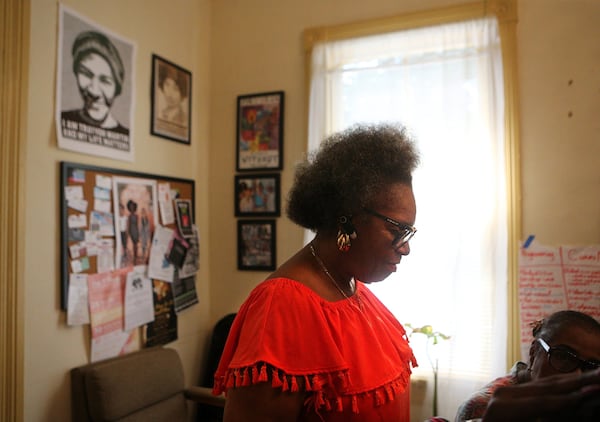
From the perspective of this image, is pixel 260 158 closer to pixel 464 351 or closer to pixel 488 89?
pixel 488 89

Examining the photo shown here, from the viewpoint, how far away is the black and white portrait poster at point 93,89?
6.69 ft

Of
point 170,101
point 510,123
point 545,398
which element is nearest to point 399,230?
point 545,398

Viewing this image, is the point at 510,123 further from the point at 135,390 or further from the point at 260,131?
the point at 135,390

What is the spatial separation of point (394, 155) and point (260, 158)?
1.72 m

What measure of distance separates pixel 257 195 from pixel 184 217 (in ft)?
1.54

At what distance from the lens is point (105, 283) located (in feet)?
7.18

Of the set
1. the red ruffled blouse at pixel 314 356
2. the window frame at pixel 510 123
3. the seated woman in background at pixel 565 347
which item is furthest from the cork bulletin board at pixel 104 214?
the window frame at pixel 510 123

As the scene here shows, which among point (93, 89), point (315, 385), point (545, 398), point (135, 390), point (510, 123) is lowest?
point (135, 390)

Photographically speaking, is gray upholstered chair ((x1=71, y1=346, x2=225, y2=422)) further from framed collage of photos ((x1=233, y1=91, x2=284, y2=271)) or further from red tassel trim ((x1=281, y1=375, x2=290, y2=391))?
red tassel trim ((x1=281, y1=375, x2=290, y2=391))

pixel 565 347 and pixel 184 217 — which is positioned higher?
pixel 184 217

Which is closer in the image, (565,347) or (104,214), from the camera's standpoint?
(565,347)

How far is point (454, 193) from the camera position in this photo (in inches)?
96.2

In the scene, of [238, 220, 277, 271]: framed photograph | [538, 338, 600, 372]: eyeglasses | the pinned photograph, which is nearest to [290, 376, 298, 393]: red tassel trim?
[538, 338, 600, 372]: eyeglasses

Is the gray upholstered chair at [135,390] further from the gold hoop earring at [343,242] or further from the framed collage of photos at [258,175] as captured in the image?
the gold hoop earring at [343,242]
